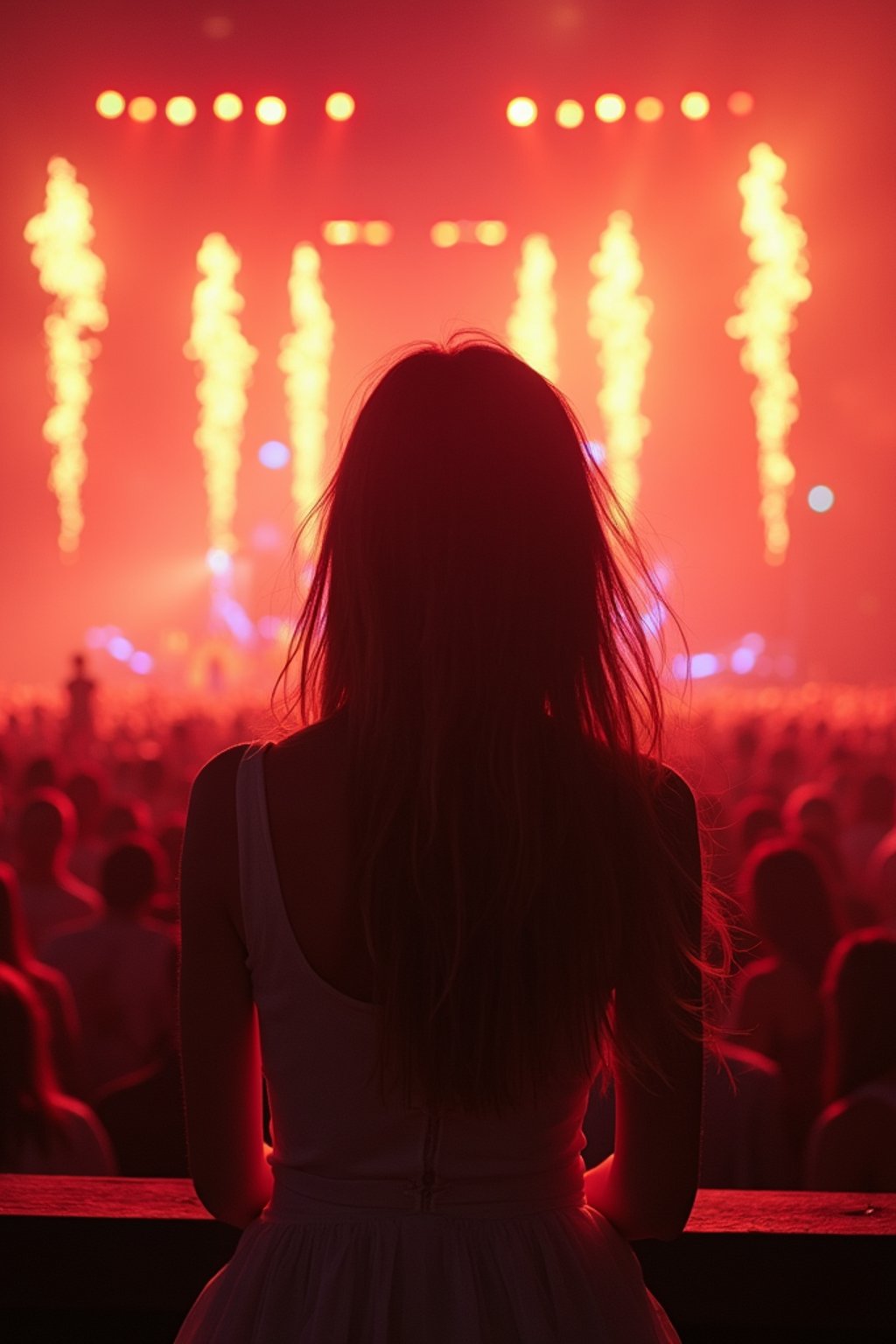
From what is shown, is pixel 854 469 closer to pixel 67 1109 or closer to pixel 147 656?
pixel 147 656

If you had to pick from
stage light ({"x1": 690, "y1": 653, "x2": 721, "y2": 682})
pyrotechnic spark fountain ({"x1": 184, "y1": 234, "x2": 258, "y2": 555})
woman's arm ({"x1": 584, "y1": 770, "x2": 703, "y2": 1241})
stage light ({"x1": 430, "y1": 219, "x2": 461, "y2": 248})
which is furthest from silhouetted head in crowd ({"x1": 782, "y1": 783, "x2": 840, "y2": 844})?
stage light ({"x1": 690, "y1": 653, "x2": 721, "y2": 682})

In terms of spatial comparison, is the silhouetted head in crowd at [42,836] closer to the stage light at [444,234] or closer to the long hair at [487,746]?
the long hair at [487,746]

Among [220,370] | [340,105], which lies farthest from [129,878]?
[220,370]

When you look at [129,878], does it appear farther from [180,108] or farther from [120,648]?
[120,648]

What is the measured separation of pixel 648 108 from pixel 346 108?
338 centimetres

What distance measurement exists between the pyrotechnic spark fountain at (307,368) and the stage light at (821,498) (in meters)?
11.6

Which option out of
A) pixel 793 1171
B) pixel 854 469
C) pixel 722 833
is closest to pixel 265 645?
pixel 854 469

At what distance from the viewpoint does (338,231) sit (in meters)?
29.6

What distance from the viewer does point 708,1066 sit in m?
3.42

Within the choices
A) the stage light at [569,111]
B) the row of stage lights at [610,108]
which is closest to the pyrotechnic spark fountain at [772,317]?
the row of stage lights at [610,108]

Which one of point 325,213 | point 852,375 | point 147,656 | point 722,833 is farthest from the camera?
point 147,656

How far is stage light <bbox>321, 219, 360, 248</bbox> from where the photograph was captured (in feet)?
93.2

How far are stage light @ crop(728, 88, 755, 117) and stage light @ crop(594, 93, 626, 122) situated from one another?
1.36 metres

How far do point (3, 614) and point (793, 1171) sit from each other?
141 ft
